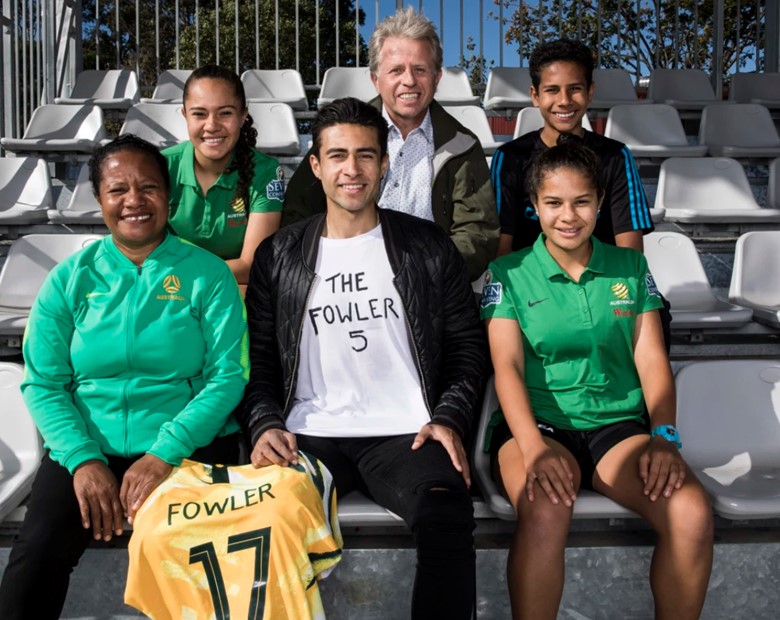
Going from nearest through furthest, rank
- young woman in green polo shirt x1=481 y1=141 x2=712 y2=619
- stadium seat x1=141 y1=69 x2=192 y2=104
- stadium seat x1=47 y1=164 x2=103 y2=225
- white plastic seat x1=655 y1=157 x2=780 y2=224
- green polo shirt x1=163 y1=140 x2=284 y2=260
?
young woman in green polo shirt x1=481 y1=141 x2=712 y2=619
green polo shirt x1=163 y1=140 x2=284 y2=260
stadium seat x1=47 y1=164 x2=103 y2=225
white plastic seat x1=655 y1=157 x2=780 y2=224
stadium seat x1=141 y1=69 x2=192 y2=104

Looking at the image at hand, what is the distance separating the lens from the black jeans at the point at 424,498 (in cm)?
149

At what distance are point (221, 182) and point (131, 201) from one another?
1.84ft

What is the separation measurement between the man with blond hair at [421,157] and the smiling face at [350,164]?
33 cm

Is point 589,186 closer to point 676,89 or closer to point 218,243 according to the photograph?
point 218,243

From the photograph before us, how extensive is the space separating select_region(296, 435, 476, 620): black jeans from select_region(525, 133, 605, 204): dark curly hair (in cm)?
71

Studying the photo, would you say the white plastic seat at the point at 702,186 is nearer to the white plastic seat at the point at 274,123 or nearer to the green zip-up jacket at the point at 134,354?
the white plastic seat at the point at 274,123

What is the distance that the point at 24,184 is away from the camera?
12.4 feet

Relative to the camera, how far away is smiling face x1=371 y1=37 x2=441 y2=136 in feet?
7.30

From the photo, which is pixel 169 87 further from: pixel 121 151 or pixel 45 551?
pixel 45 551

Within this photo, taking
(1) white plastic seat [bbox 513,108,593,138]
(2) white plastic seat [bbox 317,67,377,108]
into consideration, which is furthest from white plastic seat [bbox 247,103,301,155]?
(1) white plastic seat [bbox 513,108,593,138]

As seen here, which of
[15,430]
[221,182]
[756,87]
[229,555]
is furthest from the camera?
[756,87]

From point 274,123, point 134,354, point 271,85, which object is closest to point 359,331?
point 134,354

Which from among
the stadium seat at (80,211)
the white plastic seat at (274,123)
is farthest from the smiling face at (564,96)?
the stadium seat at (80,211)

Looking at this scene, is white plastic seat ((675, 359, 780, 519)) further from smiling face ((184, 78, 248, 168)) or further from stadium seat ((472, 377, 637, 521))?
smiling face ((184, 78, 248, 168))
